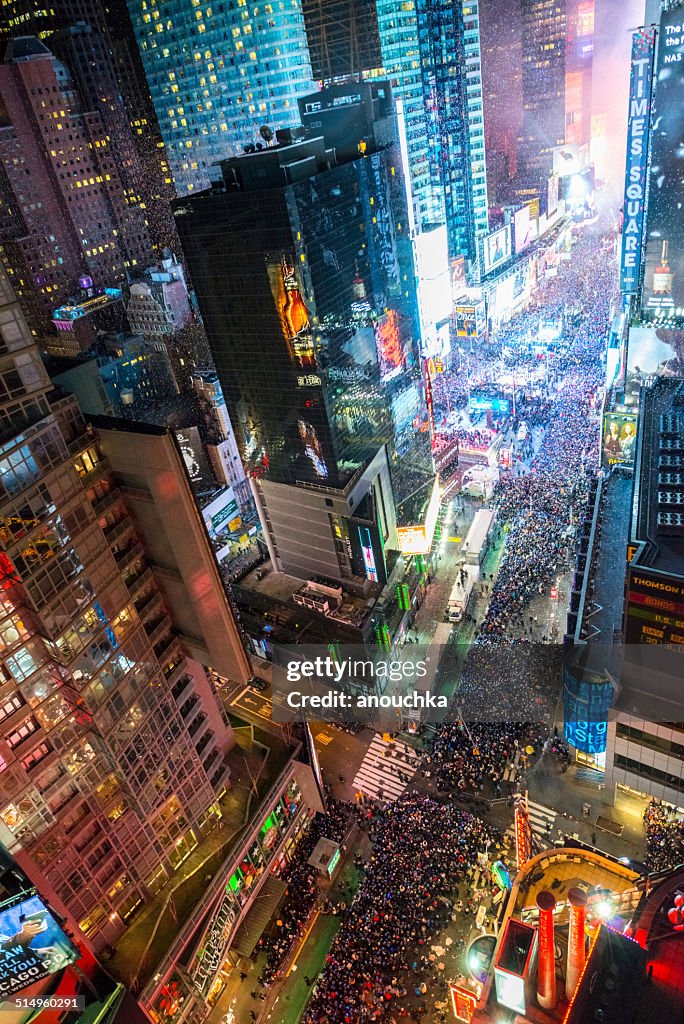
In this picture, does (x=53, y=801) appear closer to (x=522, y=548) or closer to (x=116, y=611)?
(x=116, y=611)

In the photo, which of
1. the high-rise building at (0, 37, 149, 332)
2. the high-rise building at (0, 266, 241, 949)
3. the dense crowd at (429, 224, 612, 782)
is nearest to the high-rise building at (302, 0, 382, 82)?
the high-rise building at (0, 37, 149, 332)

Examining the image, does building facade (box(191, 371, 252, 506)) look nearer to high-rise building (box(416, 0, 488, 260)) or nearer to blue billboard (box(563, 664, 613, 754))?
blue billboard (box(563, 664, 613, 754))

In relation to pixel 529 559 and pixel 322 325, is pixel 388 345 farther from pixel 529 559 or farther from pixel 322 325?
pixel 529 559

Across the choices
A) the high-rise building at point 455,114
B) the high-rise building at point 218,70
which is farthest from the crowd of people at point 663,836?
the high-rise building at point 455,114

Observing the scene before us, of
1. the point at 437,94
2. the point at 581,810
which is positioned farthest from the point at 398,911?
the point at 437,94

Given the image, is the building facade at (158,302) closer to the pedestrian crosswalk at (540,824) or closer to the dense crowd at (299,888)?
the dense crowd at (299,888)

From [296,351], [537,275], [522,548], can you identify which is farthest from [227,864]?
[537,275]

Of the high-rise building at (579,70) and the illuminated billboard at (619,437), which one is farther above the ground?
the high-rise building at (579,70)
